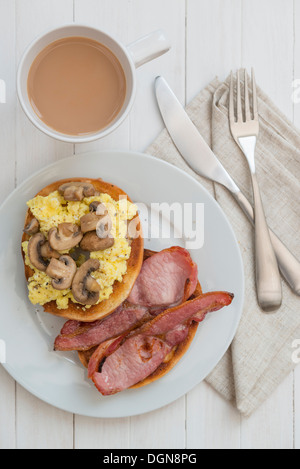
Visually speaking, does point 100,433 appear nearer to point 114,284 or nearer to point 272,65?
point 114,284

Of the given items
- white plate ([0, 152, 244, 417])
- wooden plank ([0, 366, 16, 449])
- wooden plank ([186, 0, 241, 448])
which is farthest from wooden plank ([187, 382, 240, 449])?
wooden plank ([0, 366, 16, 449])

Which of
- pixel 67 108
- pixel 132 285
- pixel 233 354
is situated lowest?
pixel 233 354

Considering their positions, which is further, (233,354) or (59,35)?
(233,354)

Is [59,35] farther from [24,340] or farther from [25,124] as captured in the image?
[24,340]

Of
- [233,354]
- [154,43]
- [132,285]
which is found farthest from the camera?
[233,354]

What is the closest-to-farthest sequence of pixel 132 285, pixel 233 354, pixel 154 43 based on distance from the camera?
pixel 154 43 < pixel 132 285 < pixel 233 354

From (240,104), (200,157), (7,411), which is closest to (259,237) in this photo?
(200,157)
